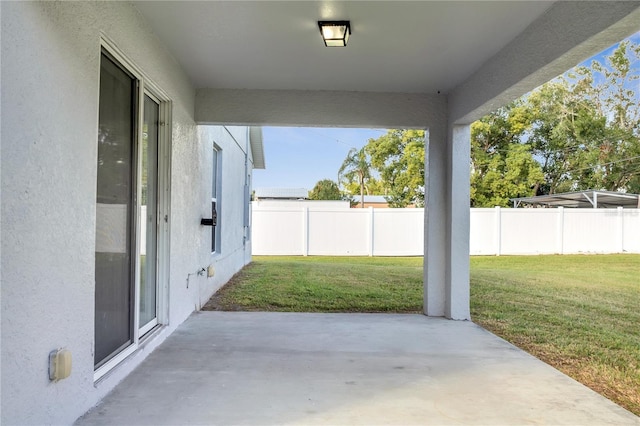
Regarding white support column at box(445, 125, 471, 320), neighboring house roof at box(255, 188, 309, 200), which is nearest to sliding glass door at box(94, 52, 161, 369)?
white support column at box(445, 125, 471, 320)

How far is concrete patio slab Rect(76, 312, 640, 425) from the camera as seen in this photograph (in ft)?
8.04

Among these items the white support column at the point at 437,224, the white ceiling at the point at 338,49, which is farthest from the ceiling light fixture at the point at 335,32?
the white support column at the point at 437,224

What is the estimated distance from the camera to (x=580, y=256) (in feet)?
40.0

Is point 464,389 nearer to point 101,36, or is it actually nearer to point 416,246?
point 101,36

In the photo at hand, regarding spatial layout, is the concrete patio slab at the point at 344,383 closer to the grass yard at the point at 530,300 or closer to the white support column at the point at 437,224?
the grass yard at the point at 530,300

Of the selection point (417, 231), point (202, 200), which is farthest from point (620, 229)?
point (202, 200)

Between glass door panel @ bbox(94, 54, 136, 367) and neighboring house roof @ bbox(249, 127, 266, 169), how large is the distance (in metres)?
7.38

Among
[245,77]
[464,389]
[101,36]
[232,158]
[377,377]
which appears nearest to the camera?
[101,36]

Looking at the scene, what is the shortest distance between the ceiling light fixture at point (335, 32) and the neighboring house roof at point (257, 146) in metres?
7.15

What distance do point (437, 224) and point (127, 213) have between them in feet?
11.7

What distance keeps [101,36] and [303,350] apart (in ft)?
9.32

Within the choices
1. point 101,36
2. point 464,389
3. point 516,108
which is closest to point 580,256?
point 516,108

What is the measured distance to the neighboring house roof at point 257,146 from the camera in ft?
35.9

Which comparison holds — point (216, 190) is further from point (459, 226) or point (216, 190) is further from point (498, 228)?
point (498, 228)
